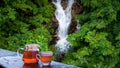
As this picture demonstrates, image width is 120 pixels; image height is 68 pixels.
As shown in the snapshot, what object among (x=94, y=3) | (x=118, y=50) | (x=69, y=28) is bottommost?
(x=118, y=50)

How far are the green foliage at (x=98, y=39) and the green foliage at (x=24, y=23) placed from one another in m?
0.70

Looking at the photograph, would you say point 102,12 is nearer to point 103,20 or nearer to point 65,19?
point 103,20

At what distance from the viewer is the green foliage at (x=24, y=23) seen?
21.1ft

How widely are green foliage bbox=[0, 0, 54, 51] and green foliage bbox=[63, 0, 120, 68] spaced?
0.70 m

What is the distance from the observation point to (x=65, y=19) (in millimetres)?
7578

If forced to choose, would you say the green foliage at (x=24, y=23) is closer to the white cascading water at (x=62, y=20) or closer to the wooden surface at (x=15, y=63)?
the white cascading water at (x=62, y=20)

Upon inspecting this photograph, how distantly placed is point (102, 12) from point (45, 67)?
523 centimetres

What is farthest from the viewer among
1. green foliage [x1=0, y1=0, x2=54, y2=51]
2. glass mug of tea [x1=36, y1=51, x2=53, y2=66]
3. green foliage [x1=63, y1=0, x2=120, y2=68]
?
green foliage [x1=0, y1=0, x2=54, y2=51]

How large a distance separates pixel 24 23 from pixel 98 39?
1.75 m

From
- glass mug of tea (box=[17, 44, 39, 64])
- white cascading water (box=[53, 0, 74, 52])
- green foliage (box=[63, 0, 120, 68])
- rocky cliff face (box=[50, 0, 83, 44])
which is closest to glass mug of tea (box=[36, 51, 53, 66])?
glass mug of tea (box=[17, 44, 39, 64])

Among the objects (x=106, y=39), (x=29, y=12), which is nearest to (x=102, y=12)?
(x=106, y=39)

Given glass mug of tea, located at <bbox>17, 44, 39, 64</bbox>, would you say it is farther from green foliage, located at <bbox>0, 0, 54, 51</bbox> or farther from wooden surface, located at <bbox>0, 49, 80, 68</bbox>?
green foliage, located at <bbox>0, 0, 54, 51</bbox>

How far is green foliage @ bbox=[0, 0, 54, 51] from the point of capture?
21.1 ft

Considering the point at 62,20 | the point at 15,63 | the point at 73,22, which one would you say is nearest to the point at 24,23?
the point at 62,20
